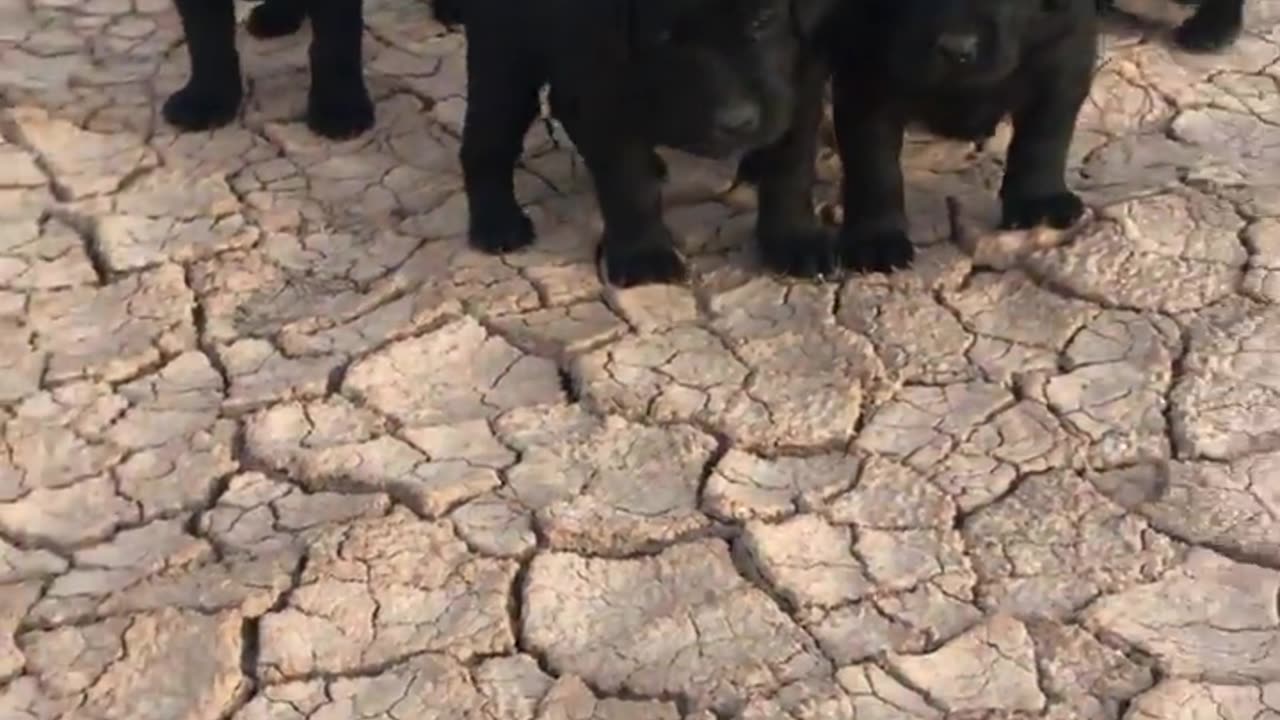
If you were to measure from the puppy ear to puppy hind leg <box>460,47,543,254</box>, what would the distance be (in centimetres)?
54

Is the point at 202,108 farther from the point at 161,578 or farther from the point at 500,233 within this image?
the point at 161,578

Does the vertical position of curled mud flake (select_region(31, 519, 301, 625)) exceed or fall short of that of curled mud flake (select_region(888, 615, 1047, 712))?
it falls short

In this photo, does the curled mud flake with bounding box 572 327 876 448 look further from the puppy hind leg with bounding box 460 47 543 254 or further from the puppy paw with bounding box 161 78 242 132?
the puppy paw with bounding box 161 78 242 132

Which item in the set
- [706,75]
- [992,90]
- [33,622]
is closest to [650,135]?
[706,75]

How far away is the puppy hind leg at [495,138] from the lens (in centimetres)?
360

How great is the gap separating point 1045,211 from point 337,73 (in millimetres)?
1439

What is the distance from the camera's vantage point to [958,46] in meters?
3.28

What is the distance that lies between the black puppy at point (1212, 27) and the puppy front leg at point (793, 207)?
1.12m

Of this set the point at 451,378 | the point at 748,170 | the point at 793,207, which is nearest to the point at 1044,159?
the point at 793,207

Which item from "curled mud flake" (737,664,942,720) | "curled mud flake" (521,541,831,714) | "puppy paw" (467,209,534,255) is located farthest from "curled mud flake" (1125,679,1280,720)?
"puppy paw" (467,209,534,255)

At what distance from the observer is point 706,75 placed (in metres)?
3.23

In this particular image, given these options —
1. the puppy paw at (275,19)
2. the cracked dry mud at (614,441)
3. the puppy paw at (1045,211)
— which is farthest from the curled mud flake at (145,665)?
the puppy paw at (275,19)

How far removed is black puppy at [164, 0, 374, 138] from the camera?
4.11 metres

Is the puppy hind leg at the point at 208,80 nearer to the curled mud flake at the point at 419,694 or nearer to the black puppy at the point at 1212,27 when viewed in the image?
the curled mud flake at the point at 419,694
